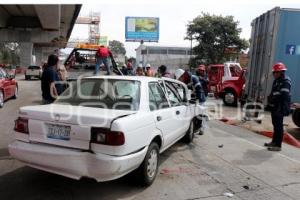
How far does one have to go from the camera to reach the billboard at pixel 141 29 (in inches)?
1422

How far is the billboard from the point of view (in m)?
36.1

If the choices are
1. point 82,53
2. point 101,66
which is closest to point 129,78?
point 101,66

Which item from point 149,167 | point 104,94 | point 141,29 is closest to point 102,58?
point 104,94

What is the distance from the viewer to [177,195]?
14.7 ft

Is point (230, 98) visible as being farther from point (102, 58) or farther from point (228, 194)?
point (228, 194)

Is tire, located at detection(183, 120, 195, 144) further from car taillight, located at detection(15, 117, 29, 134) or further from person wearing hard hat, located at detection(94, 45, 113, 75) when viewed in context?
person wearing hard hat, located at detection(94, 45, 113, 75)

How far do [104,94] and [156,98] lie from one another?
823mm

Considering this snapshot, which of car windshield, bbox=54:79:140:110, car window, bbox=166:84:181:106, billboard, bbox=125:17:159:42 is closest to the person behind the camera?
car windshield, bbox=54:79:140:110

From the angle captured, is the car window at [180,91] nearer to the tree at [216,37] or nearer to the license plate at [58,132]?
the license plate at [58,132]

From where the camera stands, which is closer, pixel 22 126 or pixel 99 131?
pixel 99 131

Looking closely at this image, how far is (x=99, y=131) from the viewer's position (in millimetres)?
3934

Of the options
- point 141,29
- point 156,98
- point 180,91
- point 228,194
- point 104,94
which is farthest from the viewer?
A: point 141,29

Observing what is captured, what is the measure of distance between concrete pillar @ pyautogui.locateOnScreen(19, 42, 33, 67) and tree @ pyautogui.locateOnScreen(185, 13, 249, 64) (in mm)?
20801

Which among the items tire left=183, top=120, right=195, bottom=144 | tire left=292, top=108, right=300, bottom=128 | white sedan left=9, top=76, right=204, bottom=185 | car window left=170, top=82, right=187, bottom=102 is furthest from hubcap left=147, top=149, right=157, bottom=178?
tire left=292, top=108, right=300, bottom=128
